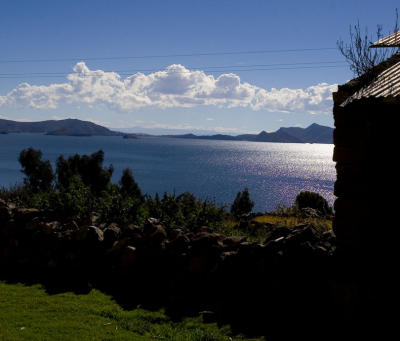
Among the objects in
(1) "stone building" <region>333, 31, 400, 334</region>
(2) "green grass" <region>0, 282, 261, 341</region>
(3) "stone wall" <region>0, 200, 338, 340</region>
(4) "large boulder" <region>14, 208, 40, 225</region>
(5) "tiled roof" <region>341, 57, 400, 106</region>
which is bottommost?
(2) "green grass" <region>0, 282, 261, 341</region>

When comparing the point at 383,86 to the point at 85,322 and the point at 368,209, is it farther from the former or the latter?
the point at 85,322

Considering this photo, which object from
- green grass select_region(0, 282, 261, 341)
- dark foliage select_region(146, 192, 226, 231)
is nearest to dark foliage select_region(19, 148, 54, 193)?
dark foliage select_region(146, 192, 226, 231)

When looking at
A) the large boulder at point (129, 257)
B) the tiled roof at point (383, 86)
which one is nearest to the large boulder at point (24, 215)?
the large boulder at point (129, 257)

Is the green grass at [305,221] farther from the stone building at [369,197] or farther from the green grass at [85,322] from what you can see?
the green grass at [85,322]

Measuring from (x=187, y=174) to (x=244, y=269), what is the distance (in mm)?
103870

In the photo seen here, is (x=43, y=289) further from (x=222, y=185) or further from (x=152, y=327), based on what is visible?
(x=222, y=185)

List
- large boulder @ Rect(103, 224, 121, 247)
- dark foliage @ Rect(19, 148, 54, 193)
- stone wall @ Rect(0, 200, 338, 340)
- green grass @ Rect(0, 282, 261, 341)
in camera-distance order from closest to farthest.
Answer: green grass @ Rect(0, 282, 261, 341)
stone wall @ Rect(0, 200, 338, 340)
large boulder @ Rect(103, 224, 121, 247)
dark foliage @ Rect(19, 148, 54, 193)

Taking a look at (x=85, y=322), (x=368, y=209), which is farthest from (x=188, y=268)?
(x=368, y=209)

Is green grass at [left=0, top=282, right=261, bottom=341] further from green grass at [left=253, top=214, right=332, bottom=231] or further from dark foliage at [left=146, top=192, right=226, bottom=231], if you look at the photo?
green grass at [left=253, top=214, right=332, bottom=231]

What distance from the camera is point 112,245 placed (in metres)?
9.17

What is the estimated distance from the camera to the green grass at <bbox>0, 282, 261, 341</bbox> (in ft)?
20.7

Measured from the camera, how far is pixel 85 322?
6855 millimetres

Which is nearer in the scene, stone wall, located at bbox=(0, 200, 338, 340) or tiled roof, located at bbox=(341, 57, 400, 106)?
tiled roof, located at bbox=(341, 57, 400, 106)

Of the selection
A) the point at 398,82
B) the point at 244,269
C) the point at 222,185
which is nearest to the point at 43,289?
the point at 244,269
